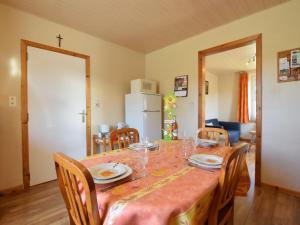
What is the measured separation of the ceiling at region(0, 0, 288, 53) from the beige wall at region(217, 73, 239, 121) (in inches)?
148

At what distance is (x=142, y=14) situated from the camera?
236 cm

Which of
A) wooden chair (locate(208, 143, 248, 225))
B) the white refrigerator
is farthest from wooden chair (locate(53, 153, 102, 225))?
the white refrigerator

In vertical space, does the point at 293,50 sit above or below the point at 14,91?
above

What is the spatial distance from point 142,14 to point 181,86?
4.66 feet

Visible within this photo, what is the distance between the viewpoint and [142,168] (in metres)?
1.06

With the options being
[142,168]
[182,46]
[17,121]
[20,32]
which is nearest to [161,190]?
[142,168]

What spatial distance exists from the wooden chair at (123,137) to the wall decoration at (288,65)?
1.97m

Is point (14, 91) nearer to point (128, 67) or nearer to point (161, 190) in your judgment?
point (128, 67)

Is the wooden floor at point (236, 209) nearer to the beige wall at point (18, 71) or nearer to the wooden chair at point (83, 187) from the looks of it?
the beige wall at point (18, 71)

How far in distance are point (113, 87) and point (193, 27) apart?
1.77 meters

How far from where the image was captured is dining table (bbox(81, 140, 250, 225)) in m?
0.64

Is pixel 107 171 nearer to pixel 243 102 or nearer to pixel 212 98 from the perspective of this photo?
pixel 212 98

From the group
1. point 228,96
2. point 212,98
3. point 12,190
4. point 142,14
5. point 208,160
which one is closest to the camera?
point 208,160

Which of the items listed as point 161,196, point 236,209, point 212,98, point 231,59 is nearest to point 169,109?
point 161,196
